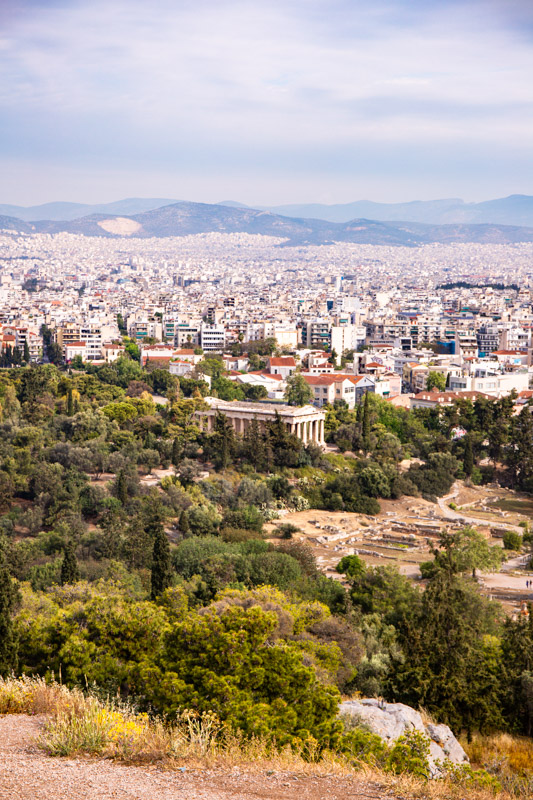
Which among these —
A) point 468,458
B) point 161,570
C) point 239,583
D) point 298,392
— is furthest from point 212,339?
point 161,570

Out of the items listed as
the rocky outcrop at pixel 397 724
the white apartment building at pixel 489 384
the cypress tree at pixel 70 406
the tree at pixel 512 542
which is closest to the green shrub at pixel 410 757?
the rocky outcrop at pixel 397 724

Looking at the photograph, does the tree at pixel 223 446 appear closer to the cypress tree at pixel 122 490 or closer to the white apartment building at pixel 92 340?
the cypress tree at pixel 122 490

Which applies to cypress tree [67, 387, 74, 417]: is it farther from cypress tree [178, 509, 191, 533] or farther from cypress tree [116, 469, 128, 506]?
cypress tree [178, 509, 191, 533]

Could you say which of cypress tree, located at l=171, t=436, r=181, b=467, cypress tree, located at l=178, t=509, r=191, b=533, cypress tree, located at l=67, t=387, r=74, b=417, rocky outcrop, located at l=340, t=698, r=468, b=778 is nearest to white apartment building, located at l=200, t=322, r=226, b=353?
cypress tree, located at l=67, t=387, r=74, b=417

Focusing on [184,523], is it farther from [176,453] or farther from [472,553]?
[472,553]

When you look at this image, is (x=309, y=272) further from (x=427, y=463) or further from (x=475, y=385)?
(x=427, y=463)
